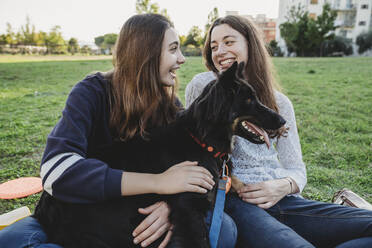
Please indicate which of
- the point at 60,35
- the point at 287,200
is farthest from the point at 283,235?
the point at 60,35

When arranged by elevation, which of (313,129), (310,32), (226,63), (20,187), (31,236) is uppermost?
(310,32)

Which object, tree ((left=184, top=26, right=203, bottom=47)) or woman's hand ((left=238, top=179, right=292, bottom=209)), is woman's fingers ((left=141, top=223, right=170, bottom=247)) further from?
tree ((left=184, top=26, right=203, bottom=47))

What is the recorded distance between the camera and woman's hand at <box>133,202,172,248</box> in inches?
76.4

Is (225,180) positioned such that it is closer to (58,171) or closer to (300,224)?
(300,224)

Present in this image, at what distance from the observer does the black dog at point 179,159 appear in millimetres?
1953

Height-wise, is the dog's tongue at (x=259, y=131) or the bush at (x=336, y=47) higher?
the bush at (x=336, y=47)

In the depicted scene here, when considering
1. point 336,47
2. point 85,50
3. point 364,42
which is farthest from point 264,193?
point 364,42

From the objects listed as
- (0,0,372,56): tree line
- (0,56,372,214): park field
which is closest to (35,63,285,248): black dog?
(0,56,372,214): park field

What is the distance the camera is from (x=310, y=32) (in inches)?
1522

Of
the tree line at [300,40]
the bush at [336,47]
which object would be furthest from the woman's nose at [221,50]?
the bush at [336,47]

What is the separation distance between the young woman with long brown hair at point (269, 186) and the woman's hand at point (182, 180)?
1.90 feet

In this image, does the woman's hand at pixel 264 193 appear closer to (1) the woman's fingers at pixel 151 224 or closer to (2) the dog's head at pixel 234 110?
(2) the dog's head at pixel 234 110

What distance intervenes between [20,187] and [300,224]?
12.0 feet

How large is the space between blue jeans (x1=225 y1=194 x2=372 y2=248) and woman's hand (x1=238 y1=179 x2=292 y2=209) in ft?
0.21
